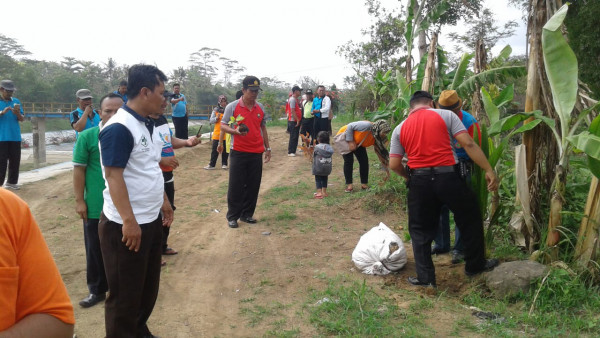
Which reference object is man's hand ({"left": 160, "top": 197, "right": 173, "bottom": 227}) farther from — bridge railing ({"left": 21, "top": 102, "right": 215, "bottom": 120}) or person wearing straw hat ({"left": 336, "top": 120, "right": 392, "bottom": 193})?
bridge railing ({"left": 21, "top": 102, "right": 215, "bottom": 120})

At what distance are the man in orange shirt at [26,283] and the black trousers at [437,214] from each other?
3.36 metres

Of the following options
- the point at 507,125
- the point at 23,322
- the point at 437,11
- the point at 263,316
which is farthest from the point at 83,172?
the point at 437,11

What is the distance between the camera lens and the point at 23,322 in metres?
1.36

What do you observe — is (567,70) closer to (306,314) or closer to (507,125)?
(507,125)

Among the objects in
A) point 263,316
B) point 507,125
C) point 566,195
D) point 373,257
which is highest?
point 507,125

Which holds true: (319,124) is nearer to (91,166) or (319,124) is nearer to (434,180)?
(434,180)

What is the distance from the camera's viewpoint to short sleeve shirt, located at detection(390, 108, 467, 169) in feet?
13.6

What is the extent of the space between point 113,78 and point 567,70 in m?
60.2

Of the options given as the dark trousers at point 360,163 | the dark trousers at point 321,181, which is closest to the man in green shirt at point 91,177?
the dark trousers at point 321,181

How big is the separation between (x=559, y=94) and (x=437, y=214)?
149 cm

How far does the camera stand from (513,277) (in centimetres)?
402

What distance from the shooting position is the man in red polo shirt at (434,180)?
4137 mm

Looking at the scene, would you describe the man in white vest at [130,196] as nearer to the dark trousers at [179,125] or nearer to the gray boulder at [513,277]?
the gray boulder at [513,277]

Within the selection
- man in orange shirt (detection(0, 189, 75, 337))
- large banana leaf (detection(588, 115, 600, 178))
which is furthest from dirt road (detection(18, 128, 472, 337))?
man in orange shirt (detection(0, 189, 75, 337))
